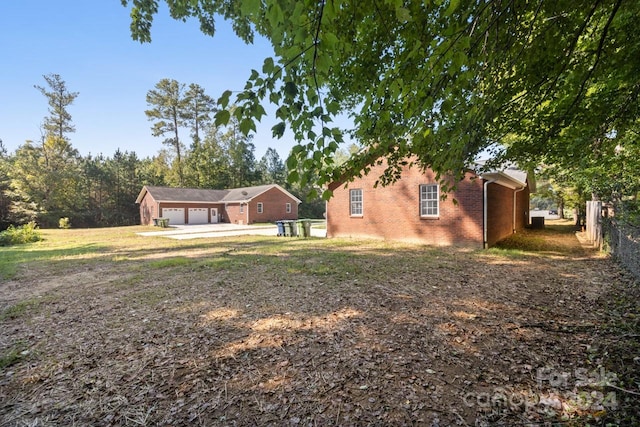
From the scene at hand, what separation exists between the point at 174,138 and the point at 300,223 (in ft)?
114

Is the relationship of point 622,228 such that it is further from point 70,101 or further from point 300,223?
point 70,101

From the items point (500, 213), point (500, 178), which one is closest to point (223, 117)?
point (500, 178)

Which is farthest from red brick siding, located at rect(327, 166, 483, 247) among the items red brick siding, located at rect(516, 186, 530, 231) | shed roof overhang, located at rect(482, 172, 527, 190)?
red brick siding, located at rect(516, 186, 530, 231)

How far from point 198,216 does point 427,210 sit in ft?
92.7

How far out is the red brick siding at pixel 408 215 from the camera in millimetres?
11148

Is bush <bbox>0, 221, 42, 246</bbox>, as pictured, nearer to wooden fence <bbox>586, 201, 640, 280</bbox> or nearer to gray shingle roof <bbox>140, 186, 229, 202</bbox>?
gray shingle roof <bbox>140, 186, 229, 202</bbox>

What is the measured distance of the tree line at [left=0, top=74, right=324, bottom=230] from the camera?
30.9 meters

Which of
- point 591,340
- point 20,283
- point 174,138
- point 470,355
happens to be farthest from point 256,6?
point 174,138

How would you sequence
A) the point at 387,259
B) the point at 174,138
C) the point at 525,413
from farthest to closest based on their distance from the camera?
A: 1. the point at 174,138
2. the point at 387,259
3. the point at 525,413

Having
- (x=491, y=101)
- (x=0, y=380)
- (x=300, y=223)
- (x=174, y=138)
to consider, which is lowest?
(x=0, y=380)

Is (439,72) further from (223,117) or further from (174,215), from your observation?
(174,215)

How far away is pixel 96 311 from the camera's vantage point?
16.0 ft

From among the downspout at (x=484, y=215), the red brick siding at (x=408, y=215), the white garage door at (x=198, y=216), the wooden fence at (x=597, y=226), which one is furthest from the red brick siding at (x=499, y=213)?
the white garage door at (x=198, y=216)

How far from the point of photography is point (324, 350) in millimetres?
3412
